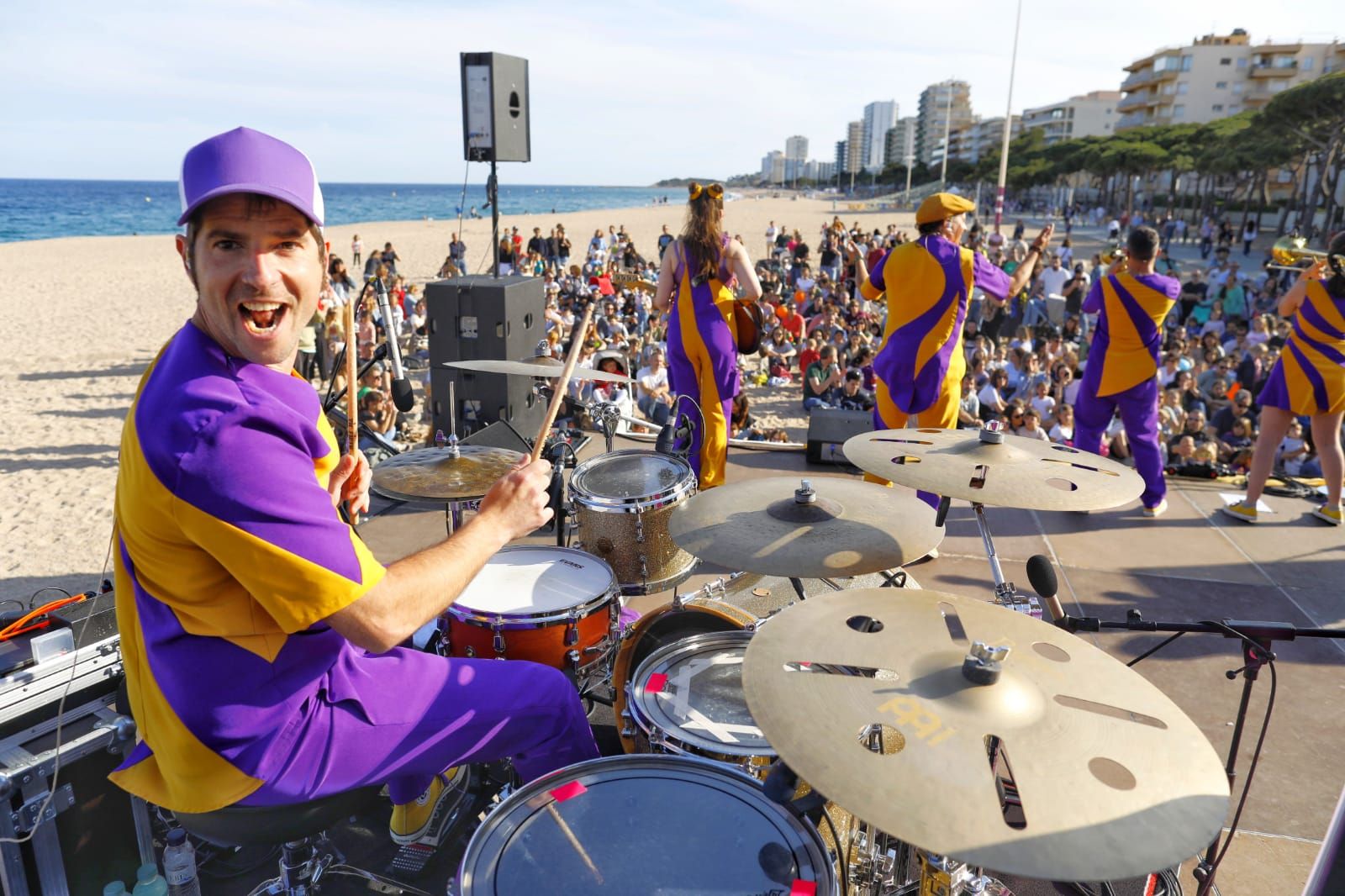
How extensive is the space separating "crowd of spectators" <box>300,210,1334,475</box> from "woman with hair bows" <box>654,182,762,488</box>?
19 cm

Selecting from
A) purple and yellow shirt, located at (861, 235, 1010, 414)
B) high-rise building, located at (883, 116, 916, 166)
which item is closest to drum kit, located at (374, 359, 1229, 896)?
purple and yellow shirt, located at (861, 235, 1010, 414)

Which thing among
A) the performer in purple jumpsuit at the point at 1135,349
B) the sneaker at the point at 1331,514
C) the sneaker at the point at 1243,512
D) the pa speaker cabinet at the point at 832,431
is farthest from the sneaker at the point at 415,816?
the sneaker at the point at 1331,514

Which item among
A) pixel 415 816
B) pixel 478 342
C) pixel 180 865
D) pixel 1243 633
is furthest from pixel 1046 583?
pixel 478 342

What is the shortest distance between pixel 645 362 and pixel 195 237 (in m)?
7.69

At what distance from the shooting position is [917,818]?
1195 mm

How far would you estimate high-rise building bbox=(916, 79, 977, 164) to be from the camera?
134875 millimetres

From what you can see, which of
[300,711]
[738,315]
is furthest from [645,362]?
[300,711]

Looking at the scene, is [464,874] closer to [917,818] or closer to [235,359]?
[917,818]

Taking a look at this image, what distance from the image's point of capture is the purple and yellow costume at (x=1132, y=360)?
497 cm

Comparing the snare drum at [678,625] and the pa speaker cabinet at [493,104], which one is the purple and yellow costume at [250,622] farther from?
the pa speaker cabinet at [493,104]

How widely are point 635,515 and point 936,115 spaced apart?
150200 millimetres

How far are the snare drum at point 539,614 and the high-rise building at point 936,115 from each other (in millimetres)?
140971

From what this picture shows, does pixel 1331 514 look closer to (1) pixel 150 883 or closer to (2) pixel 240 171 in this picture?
(2) pixel 240 171

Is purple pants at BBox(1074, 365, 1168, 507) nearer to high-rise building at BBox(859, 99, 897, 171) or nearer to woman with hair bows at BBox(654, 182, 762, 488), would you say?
woman with hair bows at BBox(654, 182, 762, 488)
